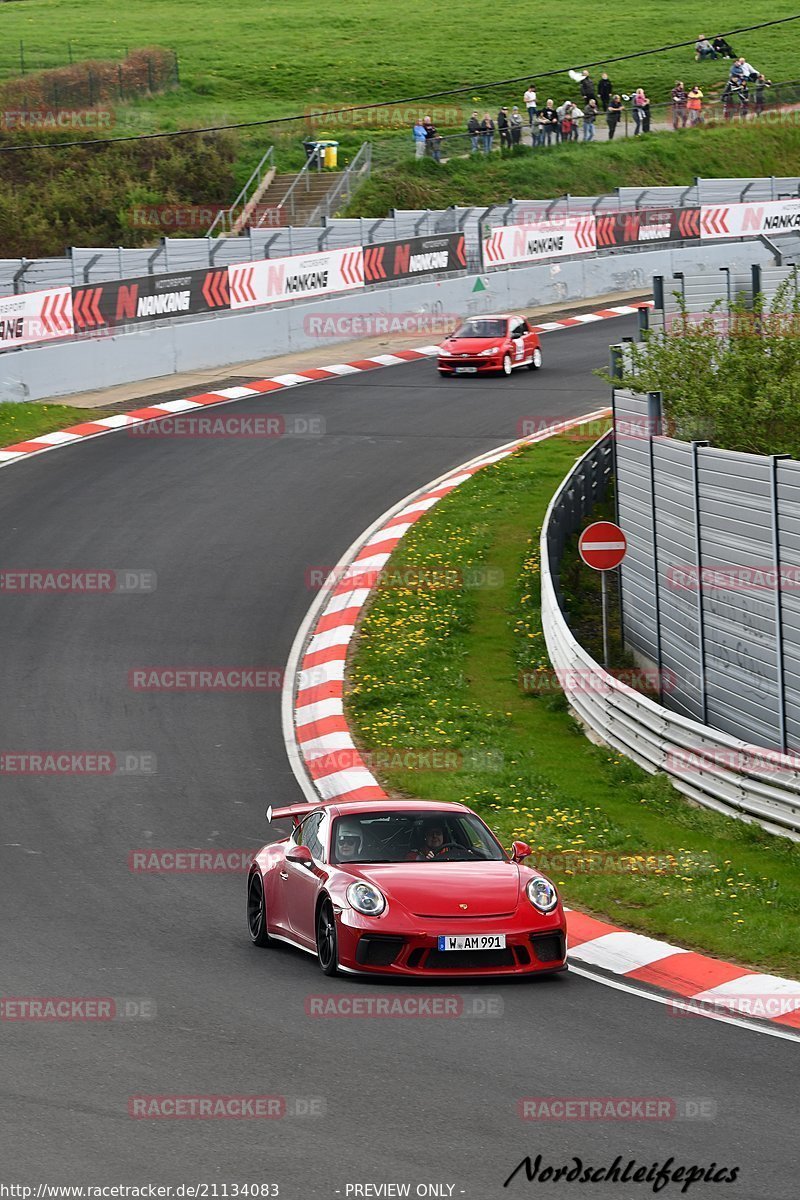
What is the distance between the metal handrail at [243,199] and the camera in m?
53.2

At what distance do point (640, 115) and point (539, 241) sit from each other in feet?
70.1

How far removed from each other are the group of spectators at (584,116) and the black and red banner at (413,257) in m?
Answer: 16.9

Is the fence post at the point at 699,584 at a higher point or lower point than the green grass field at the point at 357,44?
lower

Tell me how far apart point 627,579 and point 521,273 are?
2398 centimetres

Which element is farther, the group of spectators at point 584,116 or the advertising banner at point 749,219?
the group of spectators at point 584,116

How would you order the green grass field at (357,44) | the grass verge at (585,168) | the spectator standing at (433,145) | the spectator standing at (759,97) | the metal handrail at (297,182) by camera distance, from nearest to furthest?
the metal handrail at (297,182) < the grass verge at (585,168) < the spectator standing at (433,145) < the spectator standing at (759,97) < the green grass field at (357,44)

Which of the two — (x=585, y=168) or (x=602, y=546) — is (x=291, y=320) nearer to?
(x=602, y=546)

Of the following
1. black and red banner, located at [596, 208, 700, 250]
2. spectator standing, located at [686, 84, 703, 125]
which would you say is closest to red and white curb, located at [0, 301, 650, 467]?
black and red banner, located at [596, 208, 700, 250]

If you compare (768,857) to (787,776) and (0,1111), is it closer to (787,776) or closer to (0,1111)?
(787,776)

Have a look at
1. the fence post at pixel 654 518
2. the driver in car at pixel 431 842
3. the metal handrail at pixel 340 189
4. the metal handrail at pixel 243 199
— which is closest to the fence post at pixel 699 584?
the fence post at pixel 654 518

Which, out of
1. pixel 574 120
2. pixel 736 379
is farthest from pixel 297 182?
pixel 736 379

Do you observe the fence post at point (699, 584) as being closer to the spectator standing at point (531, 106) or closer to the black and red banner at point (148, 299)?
the black and red banner at point (148, 299)

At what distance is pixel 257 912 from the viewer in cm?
1173

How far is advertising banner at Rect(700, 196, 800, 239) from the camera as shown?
1889 inches
